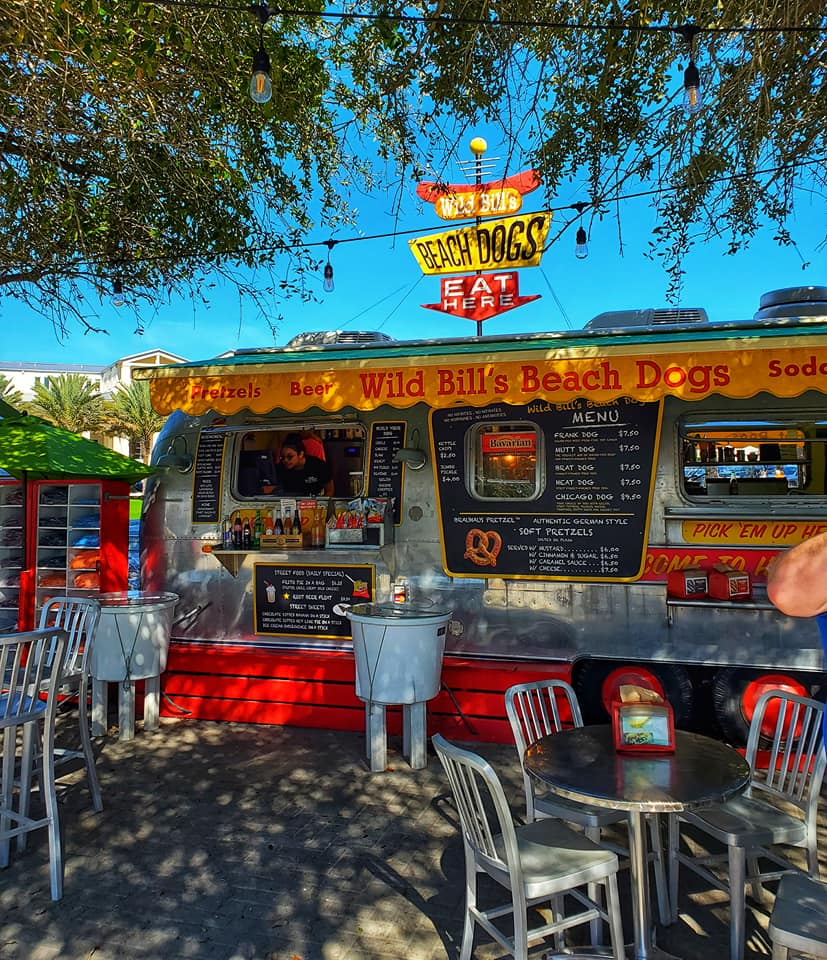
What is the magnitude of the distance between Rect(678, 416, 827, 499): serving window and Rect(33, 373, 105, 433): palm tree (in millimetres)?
34894

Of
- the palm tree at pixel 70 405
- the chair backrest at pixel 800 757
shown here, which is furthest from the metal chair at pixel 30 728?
the palm tree at pixel 70 405

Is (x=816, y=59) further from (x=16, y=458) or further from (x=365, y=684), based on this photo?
(x=16, y=458)

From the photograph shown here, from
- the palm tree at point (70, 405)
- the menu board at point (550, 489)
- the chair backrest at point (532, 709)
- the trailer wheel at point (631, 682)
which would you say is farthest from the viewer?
the palm tree at point (70, 405)

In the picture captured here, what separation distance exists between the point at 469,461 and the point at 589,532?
108 centimetres

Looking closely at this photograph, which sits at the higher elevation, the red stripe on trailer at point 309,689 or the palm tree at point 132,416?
the palm tree at point 132,416

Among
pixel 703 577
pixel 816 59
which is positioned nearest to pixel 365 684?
pixel 703 577

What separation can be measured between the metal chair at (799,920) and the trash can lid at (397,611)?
108 inches

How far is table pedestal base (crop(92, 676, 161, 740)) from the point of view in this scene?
5.43 metres

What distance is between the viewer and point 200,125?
599 cm

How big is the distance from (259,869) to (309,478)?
316 cm

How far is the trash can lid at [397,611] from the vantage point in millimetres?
4824

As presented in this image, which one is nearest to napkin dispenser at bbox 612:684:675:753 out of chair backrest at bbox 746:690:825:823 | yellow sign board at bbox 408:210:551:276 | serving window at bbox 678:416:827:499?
chair backrest at bbox 746:690:825:823

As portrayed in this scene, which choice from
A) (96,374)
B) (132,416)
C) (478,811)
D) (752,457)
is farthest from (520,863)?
(96,374)

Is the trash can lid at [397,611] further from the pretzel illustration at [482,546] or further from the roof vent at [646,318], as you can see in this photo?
the roof vent at [646,318]
